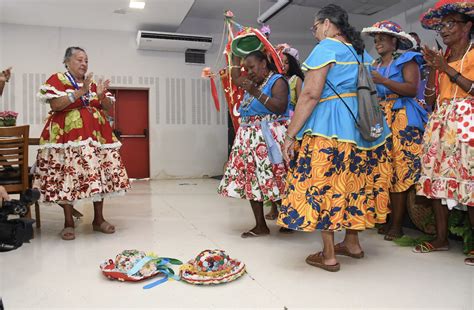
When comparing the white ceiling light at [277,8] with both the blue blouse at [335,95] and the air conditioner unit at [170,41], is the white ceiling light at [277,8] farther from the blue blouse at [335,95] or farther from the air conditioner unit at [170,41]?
the blue blouse at [335,95]

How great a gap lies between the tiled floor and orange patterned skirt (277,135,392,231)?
0.98 feet

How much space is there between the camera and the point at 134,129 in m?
8.34

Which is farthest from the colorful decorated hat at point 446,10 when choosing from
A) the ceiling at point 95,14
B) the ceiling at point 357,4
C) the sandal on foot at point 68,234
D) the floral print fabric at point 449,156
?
the ceiling at point 95,14

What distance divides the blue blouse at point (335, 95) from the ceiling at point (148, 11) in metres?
4.53

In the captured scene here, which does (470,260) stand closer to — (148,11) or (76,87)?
(76,87)

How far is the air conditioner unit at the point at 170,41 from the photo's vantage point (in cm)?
757

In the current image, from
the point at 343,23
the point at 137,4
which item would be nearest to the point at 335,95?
the point at 343,23

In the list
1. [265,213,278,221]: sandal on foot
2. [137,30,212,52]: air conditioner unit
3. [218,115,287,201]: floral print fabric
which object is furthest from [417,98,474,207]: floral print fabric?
[137,30,212,52]: air conditioner unit

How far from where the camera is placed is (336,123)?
6.98 feet

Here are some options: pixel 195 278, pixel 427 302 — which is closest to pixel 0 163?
pixel 195 278

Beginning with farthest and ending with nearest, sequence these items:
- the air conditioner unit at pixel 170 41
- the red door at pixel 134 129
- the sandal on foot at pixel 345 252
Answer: the red door at pixel 134 129 → the air conditioner unit at pixel 170 41 → the sandal on foot at pixel 345 252

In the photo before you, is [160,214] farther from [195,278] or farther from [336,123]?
[336,123]

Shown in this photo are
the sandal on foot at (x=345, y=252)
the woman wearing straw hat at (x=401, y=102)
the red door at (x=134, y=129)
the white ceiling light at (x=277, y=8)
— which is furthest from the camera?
the red door at (x=134, y=129)

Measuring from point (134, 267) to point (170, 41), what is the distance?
630cm
